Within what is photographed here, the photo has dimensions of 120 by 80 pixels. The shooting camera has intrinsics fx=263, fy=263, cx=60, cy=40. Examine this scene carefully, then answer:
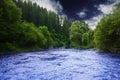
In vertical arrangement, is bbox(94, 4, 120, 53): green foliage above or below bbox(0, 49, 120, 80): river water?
above

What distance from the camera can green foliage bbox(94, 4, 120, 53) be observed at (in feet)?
222

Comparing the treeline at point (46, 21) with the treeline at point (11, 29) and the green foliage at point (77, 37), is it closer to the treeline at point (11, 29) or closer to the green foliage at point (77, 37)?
the green foliage at point (77, 37)

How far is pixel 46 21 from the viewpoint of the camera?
165500 mm

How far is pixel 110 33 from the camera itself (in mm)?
70750

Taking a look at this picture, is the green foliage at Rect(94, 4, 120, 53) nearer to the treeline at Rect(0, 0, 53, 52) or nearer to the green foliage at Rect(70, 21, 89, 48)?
the treeline at Rect(0, 0, 53, 52)

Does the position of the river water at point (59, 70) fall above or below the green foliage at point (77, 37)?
below

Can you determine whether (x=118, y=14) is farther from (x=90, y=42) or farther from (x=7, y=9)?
(x=90, y=42)

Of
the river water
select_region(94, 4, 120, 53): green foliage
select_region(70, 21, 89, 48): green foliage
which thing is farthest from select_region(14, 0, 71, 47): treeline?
the river water

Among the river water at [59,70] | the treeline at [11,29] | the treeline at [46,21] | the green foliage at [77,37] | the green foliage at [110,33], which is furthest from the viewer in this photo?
the treeline at [46,21]

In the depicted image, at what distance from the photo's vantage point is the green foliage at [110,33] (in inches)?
2670

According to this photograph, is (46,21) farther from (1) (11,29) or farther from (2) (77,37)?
(1) (11,29)

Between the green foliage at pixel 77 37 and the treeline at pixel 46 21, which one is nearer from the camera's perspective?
the green foliage at pixel 77 37

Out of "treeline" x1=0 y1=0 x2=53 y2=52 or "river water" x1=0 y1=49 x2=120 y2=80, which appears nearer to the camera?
"river water" x1=0 y1=49 x2=120 y2=80

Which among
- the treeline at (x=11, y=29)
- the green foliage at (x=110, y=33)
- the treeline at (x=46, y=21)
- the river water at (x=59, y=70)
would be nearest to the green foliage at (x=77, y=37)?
the treeline at (x=46, y=21)
